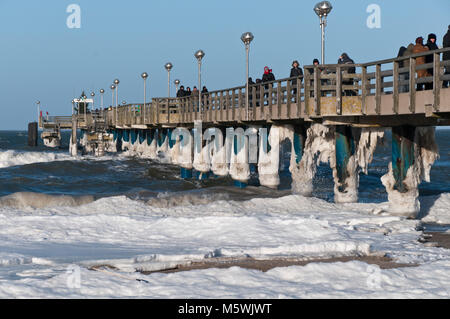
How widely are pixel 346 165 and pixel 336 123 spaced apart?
261cm

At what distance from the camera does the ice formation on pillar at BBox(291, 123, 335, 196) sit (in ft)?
69.5

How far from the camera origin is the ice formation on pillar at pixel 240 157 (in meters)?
29.3

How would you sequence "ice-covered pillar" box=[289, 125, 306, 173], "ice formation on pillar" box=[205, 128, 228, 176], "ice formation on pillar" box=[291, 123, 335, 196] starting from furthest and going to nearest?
"ice formation on pillar" box=[205, 128, 228, 176], "ice-covered pillar" box=[289, 125, 306, 173], "ice formation on pillar" box=[291, 123, 335, 196]

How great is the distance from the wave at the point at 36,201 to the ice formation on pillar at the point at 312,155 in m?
6.47

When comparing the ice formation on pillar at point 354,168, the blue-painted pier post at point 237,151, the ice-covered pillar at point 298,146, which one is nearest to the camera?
the ice formation on pillar at point 354,168

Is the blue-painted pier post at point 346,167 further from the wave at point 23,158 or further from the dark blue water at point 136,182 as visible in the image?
the wave at point 23,158

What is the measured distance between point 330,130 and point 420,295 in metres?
12.9

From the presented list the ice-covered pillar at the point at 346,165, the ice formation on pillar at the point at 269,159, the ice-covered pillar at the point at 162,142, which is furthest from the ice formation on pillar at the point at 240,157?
the ice-covered pillar at the point at 162,142

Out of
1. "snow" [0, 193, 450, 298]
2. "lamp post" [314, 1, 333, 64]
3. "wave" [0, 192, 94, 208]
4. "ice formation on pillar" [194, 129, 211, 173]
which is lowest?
"wave" [0, 192, 94, 208]

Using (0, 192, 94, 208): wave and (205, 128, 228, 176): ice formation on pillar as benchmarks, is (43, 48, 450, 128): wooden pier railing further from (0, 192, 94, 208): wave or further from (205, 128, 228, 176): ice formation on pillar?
(0, 192, 94, 208): wave

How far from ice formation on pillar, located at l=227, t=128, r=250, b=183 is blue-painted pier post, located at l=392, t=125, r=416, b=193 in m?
12.2

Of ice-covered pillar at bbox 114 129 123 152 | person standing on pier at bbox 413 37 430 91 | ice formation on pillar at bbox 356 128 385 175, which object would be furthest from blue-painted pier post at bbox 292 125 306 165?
ice-covered pillar at bbox 114 129 123 152

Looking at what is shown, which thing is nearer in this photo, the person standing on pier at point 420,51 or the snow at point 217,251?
the snow at point 217,251
